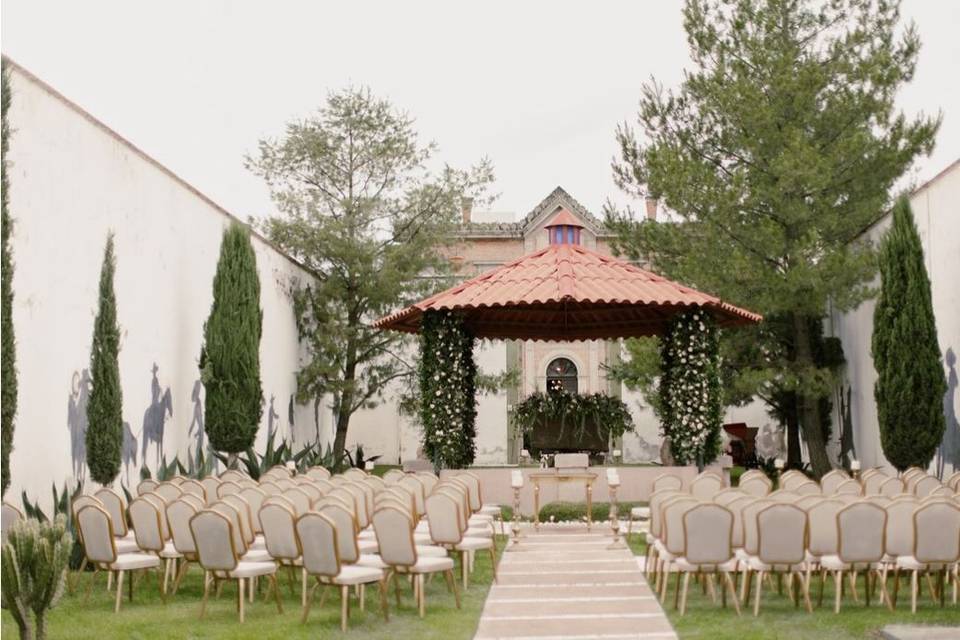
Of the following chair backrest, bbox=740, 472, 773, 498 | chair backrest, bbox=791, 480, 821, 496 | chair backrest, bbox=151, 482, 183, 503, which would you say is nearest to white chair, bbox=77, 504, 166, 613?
chair backrest, bbox=151, 482, 183, 503

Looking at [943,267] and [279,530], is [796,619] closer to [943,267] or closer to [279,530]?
[279,530]

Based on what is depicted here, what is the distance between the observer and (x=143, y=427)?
50.5 feet

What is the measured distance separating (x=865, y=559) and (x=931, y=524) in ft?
1.87

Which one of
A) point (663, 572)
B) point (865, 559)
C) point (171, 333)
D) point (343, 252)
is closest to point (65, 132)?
point (171, 333)

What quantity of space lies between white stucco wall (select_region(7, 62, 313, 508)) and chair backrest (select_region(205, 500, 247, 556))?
3793 millimetres

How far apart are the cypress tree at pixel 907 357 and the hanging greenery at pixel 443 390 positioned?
6.51 meters

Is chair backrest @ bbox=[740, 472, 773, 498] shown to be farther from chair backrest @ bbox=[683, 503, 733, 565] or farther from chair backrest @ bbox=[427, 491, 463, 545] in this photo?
chair backrest @ bbox=[427, 491, 463, 545]

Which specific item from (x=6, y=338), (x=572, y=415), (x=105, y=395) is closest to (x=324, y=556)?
(x=6, y=338)

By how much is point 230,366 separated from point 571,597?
372 inches

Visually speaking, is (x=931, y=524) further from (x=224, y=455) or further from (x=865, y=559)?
(x=224, y=455)

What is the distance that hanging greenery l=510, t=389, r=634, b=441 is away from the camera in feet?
63.0

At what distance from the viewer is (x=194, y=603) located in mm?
9328

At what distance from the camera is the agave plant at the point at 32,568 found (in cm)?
668

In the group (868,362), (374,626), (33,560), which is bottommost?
(374,626)
